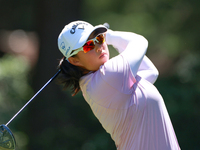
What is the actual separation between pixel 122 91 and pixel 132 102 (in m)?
0.09

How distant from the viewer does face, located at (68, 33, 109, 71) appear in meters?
1.67

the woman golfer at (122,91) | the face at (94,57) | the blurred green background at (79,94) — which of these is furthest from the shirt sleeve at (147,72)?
the blurred green background at (79,94)

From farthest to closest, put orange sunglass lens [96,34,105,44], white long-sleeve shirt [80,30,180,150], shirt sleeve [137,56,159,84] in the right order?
shirt sleeve [137,56,159,84] < orange sunglass lens [96,34,105,44] < white long-sleeve shirt [80,30,180,150]

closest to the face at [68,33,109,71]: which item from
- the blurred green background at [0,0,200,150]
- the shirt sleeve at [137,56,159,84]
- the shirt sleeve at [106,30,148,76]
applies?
the shirt sleeve at [106,30,148,76]

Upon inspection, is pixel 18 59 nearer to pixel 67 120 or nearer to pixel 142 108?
pixel 67 120

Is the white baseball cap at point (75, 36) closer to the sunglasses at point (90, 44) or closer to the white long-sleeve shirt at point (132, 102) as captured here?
the sunglasses at point (90, 44)

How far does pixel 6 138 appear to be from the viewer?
5.38 feet

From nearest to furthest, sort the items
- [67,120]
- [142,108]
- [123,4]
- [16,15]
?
[142,108]
[67,120]
[123,4]
[16,15]

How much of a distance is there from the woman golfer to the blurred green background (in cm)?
322

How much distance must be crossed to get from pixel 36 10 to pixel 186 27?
2855 millimetres

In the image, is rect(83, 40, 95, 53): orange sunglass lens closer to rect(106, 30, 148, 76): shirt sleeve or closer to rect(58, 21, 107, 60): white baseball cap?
rect(58, 21, 107, 60): white baseball cap

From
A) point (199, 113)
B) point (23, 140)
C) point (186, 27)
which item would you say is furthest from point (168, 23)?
point (23, 140)

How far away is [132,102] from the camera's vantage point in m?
1.57

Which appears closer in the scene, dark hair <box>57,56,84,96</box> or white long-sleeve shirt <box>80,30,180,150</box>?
white long-sleeve shirt <box>80,30,180,150</box>
